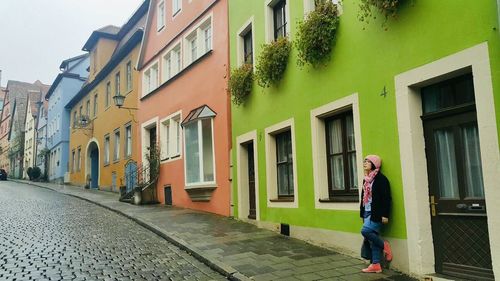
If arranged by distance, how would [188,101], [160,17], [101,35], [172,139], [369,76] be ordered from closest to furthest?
[369,76], [188,101], [172,139], [160,17], [101,35]

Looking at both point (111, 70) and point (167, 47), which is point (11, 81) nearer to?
point (111, 70)

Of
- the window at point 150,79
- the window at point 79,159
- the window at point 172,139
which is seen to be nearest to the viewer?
the window at point 172,139

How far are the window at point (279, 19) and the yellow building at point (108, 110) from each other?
38.7 ft

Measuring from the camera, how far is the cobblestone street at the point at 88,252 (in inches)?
273

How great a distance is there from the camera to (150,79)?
19.9 m

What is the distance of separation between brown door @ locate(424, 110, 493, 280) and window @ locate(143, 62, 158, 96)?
48.9 ft

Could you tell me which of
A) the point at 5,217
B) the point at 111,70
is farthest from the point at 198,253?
the point at 111,70

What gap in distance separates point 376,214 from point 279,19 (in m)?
5.86

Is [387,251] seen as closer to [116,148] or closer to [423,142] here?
[423,142]

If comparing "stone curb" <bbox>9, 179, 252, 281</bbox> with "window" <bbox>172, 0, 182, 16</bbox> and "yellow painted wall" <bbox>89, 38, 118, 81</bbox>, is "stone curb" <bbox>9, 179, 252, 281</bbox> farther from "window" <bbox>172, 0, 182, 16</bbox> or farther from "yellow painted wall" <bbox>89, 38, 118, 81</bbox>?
"yellow painted wall" <bbox>89, 38, 118, 81</bbox>

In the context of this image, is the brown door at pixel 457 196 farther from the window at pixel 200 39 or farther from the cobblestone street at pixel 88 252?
the window at pixel 200 39

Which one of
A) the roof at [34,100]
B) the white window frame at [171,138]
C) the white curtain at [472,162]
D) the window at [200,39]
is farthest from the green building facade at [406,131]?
the roof at [34,100]

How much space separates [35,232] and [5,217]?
389 centimetres

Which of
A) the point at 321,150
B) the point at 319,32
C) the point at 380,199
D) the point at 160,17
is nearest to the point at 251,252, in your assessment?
the point at 321,150
